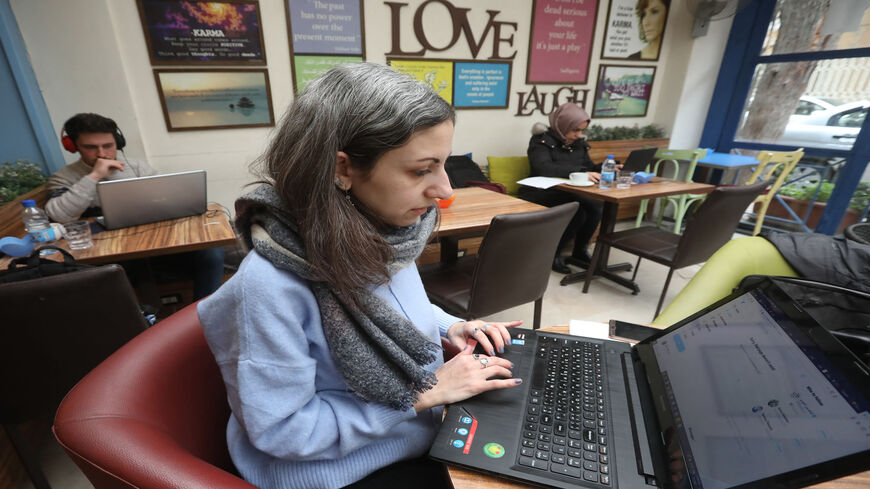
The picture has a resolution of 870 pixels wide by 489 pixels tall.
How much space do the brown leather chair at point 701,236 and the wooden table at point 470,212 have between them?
0.88 meters

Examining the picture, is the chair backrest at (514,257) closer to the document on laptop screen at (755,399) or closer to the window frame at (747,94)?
the document on laptop screen at (755,399)

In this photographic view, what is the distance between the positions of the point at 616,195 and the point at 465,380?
2166mm

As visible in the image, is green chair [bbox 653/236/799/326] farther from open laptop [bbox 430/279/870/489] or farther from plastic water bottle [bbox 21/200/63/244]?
plastic water bottle [bbox 21/200/63/244]

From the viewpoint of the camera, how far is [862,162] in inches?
131

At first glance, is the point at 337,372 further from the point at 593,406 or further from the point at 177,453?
the point at 593,406

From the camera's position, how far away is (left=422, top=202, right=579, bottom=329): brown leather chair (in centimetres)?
153

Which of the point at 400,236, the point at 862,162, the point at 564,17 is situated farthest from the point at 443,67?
the point at 862,162

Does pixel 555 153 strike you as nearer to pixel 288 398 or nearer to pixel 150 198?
pixel 150 198

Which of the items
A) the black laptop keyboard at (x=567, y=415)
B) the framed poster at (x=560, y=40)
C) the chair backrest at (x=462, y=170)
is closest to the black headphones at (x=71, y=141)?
the chair backrest at (x=462, y=170)

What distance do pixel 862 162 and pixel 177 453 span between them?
16.8ft

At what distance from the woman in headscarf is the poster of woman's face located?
49.2 inches

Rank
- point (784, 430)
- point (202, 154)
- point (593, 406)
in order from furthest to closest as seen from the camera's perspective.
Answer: point (202, 154)
point (593, 406)
point (784, 430)

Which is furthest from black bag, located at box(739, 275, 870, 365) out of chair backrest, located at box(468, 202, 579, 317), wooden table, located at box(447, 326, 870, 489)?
chair backrest, located at box(468, 202, 579, 317)

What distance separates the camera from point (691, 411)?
21.7 inches
